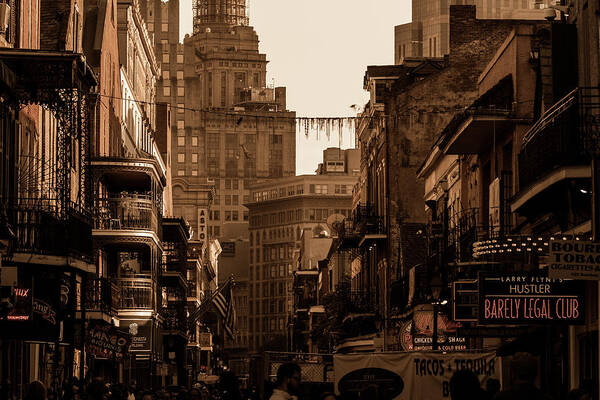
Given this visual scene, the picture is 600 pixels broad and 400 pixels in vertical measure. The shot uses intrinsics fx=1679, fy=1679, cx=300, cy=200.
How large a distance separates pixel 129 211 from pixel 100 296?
9.85 m

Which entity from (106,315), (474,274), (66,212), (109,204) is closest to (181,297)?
(109,204)

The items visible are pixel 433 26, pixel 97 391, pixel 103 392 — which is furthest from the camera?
pixel 433 26

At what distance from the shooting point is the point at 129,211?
57.1 m

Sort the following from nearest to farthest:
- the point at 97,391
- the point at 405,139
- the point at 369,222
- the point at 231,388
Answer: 1. the point at 97,391
2. the point at 231,388
3. the point at 405,139
4. the point at 369,222

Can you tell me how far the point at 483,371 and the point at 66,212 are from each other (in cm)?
837

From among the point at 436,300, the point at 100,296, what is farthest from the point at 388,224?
the point at 436,300

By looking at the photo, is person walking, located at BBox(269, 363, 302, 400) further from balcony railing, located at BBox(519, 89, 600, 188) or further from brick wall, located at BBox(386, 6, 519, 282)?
brick wall, located at BBox(386, 6, 519, 282)

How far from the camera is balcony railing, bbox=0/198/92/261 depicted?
90.5 ft

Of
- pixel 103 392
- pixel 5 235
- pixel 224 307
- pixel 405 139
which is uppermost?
pixel 405 139

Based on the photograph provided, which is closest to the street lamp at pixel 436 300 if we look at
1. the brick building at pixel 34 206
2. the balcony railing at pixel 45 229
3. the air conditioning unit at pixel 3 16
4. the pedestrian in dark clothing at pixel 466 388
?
the brick building at pixel 34 206

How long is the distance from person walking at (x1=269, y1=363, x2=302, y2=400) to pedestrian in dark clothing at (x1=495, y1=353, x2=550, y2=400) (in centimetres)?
354

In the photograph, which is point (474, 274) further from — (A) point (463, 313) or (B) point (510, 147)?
(A) point (463, 313)

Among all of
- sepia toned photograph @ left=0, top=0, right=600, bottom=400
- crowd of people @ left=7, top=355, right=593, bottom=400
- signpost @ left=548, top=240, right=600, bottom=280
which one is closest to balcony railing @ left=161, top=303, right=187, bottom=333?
sepia toned photograph @ left=0, top=0, right=600, bottom=400

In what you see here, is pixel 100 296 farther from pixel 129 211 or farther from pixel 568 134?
pixel 568 134
